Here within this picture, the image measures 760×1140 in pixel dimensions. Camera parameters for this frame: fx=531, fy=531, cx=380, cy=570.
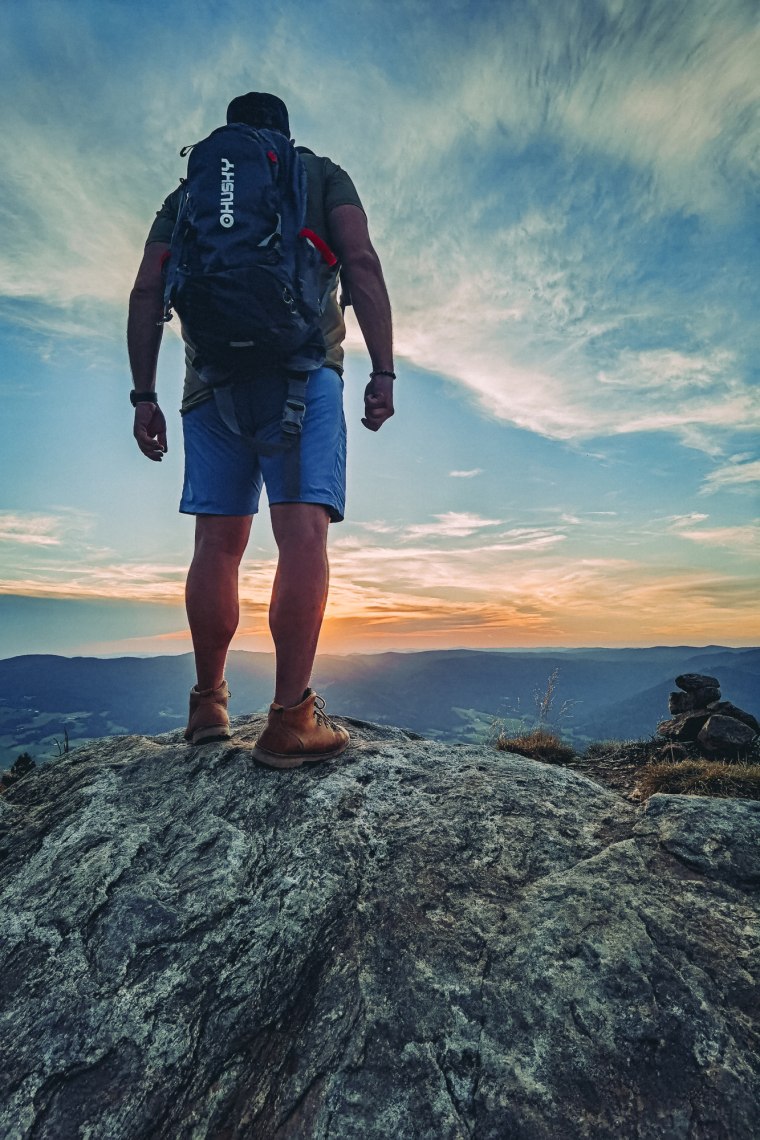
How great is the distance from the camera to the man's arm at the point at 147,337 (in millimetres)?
3379

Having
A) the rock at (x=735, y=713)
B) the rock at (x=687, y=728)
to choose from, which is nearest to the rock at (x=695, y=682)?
the rock at (x=735, y=713)

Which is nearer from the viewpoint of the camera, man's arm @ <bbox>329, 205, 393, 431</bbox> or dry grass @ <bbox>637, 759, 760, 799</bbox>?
man's arm @ <bbox>329, 205, 393, 431</bbox>

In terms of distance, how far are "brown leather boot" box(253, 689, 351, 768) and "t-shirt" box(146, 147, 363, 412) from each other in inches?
76.7

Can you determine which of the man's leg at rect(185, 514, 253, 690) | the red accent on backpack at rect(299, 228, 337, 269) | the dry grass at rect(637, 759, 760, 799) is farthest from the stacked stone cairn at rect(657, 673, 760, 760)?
the red accent on backpack at rect(299, 228, 337, 269)

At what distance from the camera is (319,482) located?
2980 millimetres

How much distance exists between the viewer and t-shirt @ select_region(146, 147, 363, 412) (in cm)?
319

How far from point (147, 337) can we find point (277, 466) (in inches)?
54.3

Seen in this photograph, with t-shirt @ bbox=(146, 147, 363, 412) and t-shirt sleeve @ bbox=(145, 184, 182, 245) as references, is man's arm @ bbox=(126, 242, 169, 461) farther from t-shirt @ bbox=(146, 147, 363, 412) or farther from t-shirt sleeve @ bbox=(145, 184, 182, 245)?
t-shirt @ bbox=(146, 147, 363, 412)

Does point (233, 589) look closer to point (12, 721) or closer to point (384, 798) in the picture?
point (384, 798)

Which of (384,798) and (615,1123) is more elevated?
(384,798)

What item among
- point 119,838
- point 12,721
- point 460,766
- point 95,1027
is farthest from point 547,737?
point 12,721

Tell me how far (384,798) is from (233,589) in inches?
60.9

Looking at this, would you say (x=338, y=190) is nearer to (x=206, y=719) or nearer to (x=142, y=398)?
(x=142, y=398)

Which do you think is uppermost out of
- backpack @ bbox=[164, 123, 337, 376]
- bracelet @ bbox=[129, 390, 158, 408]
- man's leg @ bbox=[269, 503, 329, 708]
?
backpack @ bbox=[164, 123, 337, 376]
